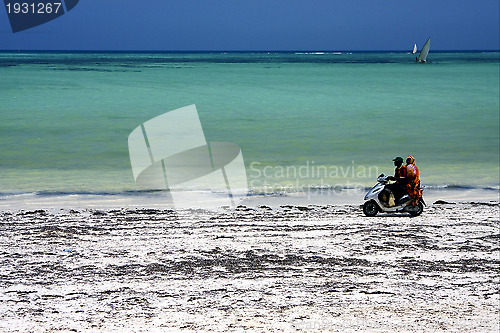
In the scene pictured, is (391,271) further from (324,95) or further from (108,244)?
(324,95)

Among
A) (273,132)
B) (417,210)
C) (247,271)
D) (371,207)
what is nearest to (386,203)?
(371,207)

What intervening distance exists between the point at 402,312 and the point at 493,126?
844 inches

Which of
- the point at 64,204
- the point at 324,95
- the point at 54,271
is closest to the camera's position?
the point at 54,271

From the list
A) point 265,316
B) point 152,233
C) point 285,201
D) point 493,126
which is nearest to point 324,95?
point 493,126

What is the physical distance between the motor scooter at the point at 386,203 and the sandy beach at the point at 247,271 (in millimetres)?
151

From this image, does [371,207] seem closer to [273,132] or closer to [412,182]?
[412,182]

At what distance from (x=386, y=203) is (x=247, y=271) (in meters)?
3.31

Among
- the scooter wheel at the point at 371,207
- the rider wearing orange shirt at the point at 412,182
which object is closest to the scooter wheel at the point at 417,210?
the rider wearing orange shirt at the point at 412,182

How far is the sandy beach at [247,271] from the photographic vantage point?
19.4 feet

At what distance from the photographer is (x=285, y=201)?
11.2 m

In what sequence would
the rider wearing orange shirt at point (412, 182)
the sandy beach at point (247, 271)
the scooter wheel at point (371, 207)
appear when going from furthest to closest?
the scooter wheel at point (371, 207) → the rider wearing orange shirt at point (412, 182) → the sandy beach at point (247, 271)

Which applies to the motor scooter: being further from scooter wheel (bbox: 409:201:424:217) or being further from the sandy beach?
the sandy beach

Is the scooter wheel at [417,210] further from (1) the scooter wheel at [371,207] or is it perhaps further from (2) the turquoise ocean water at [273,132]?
(2) the turquoise ocean water at [273,132]

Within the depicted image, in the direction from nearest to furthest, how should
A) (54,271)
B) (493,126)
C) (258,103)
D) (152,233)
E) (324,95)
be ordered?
(54,271)
(152,233)
(493,126)
(258,103)
(324,95)
